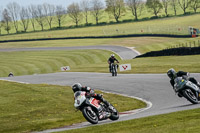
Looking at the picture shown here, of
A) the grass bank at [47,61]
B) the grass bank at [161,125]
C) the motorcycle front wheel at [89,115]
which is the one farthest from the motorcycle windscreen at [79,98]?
the grass bank at [47,61]

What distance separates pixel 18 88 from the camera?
25000mm

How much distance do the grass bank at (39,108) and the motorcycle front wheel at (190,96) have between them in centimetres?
404

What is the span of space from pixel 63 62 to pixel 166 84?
41326mm

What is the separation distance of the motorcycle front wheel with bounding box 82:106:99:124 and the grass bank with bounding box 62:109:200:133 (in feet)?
1.97

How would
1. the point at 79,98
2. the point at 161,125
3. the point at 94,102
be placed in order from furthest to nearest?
the point at 94,102
the point at 79,98
the point at 161,125

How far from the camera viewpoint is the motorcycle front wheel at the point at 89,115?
1283cm

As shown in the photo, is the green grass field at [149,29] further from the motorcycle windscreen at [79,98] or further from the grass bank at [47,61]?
the motorcycle windscreen at [79,98]

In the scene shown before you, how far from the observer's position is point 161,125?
36.2ft

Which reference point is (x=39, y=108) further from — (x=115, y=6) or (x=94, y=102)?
(x=115, y=6)

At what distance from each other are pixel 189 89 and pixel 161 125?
4207 mm

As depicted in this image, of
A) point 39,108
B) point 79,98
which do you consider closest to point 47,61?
point 39,108

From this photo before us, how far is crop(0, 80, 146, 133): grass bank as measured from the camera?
49.5 feet

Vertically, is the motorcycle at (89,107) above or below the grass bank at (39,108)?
above

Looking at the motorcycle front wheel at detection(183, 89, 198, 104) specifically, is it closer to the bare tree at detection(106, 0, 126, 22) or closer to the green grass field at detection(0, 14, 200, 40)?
the green grass field at detection(0, 14, 200, 40)
